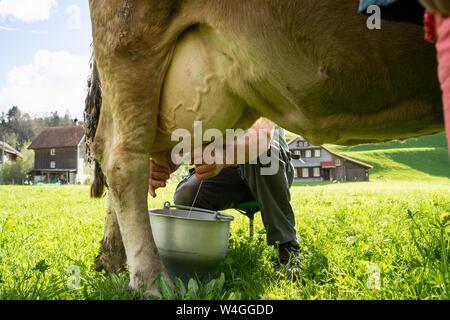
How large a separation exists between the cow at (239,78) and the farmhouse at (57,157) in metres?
49.3

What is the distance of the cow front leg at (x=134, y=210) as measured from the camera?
179 centimetres

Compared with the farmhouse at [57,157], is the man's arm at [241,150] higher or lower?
lower

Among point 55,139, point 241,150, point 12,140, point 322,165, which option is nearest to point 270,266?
point 241,150

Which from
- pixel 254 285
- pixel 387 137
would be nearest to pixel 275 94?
pixel 387 137

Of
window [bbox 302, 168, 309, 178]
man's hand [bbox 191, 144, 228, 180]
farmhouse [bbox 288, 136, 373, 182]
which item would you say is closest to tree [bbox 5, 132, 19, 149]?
farmhouse [bbox 288, 136, 373, 182]

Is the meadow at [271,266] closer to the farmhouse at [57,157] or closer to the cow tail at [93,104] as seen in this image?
the cow tail at [93,104]

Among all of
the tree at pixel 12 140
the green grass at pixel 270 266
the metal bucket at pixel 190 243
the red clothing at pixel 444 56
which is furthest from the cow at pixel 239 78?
the tree at pixel 12 140

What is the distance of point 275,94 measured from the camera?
167 centimetres

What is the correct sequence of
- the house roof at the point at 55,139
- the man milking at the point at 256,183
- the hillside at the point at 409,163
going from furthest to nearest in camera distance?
the house roof at the point at 55,139 → the hillside at the point at 409,163 → the man milking at the point at 256,183

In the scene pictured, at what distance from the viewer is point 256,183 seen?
2.69m

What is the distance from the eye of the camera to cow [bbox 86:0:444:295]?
4.42ft

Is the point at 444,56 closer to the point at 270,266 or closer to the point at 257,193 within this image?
the point at 270,266

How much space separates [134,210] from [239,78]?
0.91 meters

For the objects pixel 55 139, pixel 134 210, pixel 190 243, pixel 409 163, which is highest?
pixel 55 139
